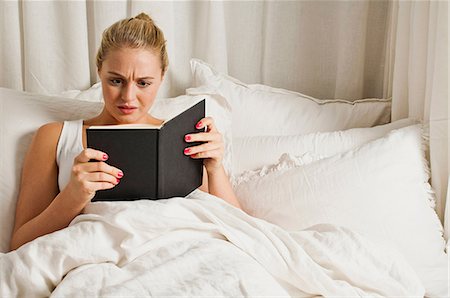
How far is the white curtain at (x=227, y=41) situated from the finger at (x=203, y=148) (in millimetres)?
687

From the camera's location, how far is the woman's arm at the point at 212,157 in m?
1.61

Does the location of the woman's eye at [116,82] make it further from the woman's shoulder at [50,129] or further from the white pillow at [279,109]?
the white pillow at [279,109]

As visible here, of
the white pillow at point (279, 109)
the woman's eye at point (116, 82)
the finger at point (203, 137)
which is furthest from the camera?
the white pillow at point (279, 109)

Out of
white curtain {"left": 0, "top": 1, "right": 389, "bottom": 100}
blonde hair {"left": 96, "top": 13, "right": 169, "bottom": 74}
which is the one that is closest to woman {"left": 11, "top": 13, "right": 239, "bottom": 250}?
blonde hair {"left": 96, "top": 13, "right": 169, "bottom": 74}

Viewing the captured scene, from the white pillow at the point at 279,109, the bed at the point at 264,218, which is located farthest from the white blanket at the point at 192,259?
the white pillow at the point at 279,109

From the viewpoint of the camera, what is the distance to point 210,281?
1317 millimetres

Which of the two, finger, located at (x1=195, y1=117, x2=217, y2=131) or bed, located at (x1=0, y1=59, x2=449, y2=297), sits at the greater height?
finger, located at (x1=195, y1=117, x2=217, y2=131)

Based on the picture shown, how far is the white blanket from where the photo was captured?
1320mm

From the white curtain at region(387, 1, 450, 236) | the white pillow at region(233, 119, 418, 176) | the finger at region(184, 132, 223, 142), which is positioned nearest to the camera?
the finger at region(184, 132, 223, 142)

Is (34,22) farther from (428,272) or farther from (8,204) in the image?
(428,272)

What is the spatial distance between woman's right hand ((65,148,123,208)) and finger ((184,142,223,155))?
0.60ft

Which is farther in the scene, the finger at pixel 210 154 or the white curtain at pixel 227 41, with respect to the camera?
Result: the white curtain at pixel 227 41

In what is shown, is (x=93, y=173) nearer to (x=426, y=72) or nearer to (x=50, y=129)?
(x=50, y=129)

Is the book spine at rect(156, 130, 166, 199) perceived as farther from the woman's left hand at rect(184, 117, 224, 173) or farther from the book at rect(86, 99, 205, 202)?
the woman's left hand at rect(184, 117, 224, 173)
